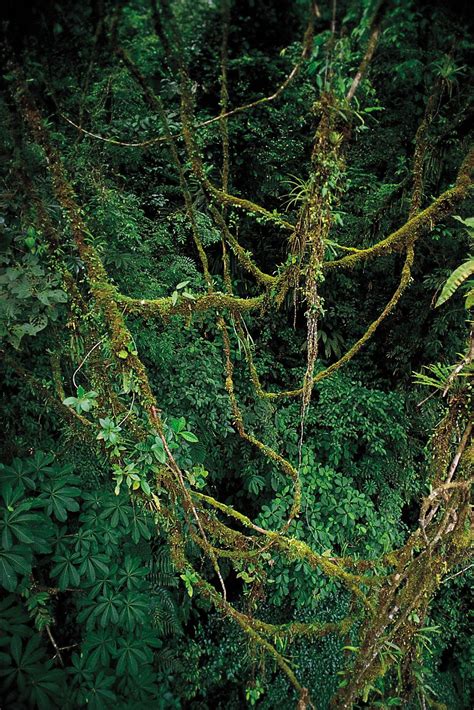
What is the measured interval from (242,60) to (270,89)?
0.26 meters

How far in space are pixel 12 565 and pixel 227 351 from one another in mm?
1243

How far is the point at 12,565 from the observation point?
1.72 m

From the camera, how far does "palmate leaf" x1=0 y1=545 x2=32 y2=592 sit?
1.70m

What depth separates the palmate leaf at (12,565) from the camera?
1695 mm

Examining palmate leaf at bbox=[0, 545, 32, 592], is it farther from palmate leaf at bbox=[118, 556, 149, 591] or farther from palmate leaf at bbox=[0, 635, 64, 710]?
palmate leaf at bbox=[118, 556, 149, 591]

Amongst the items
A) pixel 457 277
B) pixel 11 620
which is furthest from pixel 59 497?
pixel 457 277

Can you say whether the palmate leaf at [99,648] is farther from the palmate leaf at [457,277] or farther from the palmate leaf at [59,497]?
the palmate leaf at [457,277]

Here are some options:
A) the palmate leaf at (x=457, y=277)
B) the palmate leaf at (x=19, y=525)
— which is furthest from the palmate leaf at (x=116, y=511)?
the palmate leaf at (x=457, y=277)

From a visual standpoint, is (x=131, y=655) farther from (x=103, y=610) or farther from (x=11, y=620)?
(x=11, y=620)

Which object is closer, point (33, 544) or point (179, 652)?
point (33, 544)

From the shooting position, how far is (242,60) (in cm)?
220

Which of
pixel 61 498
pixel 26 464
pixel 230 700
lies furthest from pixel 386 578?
pixel 230 700

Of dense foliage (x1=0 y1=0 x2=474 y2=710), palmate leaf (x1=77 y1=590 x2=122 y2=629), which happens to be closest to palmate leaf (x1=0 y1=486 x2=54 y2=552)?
dense foliage (x1=0 y1=0 x2=474 y2=710)

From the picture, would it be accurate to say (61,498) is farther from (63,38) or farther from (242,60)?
(242,60)
